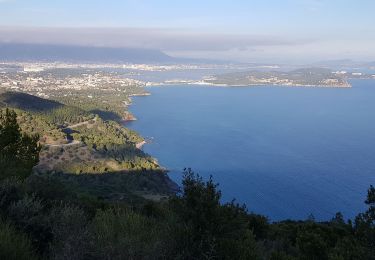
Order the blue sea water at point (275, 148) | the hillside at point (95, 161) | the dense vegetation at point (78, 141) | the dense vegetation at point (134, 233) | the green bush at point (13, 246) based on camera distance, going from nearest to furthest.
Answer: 1. the green bush at point (13, 246)
2. the dense vegetation at point (134, 233)
3. the hillside at point (95, 161)
4. the dense vegetation at point (78, 141)
5. the blue sea water at point (275, 148)

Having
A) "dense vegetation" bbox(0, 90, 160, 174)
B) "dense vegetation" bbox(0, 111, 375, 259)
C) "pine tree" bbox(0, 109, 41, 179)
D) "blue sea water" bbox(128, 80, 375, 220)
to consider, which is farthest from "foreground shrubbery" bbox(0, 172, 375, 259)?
"dense vegetation" bbox(0, 90, 160, 174)

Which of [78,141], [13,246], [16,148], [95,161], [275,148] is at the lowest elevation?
[275,148]

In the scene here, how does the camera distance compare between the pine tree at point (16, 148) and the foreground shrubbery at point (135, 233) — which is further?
the pine tree at point (16, 148)

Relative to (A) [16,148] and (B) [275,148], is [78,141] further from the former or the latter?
(A) [16,148]

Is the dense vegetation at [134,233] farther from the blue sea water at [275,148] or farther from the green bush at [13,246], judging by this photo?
the blue sea water at [275,148]

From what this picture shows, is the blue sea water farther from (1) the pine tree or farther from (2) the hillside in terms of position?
(1) the pine tree

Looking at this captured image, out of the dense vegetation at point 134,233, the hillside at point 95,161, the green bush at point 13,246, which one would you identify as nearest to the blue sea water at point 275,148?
the hillside at point 95,161

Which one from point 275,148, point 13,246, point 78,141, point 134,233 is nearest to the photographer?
point 13,246

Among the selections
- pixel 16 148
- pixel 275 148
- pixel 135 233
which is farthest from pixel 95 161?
pixel 135 233

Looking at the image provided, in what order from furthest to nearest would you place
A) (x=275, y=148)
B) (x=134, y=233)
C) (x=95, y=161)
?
1. (x=275, y=148)
2. (x=95, y=161)
3. (x=134, y=233)

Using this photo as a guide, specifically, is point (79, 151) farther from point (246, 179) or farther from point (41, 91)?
point (41, 91)
